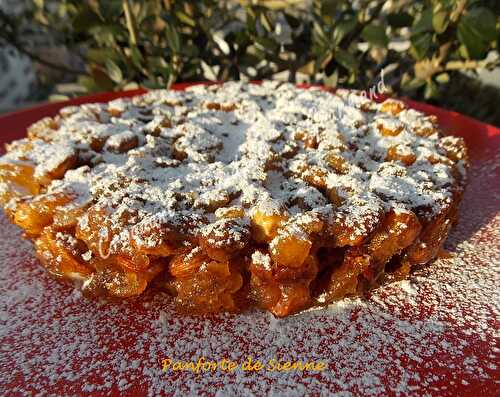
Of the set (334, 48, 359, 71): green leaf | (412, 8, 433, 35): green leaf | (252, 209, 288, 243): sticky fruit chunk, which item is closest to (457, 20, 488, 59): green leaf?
(412, 8, 433, 35): green leaf

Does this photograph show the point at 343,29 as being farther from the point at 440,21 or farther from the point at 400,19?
the point at 440,21

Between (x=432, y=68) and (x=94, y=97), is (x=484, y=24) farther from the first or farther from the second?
(x=94, y=97)

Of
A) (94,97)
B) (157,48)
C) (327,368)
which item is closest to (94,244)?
(327,368)

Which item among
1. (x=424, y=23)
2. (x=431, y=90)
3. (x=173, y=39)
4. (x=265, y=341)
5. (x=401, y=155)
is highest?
(x=424, y=23)

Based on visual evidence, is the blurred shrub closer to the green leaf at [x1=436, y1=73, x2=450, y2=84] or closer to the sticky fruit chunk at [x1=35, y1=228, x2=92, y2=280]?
the green leaf at [x1=436, y1=73, x2=450, y2=84]

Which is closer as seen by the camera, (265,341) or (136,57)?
(265,341)

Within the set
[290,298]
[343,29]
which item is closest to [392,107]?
[343,29]

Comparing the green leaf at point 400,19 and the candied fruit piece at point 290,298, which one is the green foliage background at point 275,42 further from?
the candied fruit piece at point 290,298
